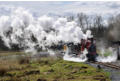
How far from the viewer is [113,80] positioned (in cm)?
1331

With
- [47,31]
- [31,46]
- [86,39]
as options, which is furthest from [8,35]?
[86,39]

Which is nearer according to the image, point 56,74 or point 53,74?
point 56,74

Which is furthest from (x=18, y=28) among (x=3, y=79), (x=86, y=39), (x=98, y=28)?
(x=98, y=28)

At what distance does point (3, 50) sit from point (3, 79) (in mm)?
46269

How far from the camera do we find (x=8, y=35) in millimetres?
53031

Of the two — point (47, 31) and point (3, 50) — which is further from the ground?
point (47, 31)

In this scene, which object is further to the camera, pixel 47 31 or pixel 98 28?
pixel 98 28

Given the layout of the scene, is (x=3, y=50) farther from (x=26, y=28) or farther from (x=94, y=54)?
(x=94, y=54)

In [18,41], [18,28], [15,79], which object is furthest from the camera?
[18,41]

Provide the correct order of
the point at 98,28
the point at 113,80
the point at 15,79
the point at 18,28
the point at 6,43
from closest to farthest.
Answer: the point at 113,80 < the point at 15,79 < the point at 18,28 < the point at 6,43 < the point at 98,28

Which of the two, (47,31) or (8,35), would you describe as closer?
(47,31)

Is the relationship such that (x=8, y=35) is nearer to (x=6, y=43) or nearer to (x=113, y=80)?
(x=6, y=43)

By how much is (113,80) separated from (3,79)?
836cm

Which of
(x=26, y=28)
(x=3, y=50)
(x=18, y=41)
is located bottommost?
(x=3, y=50)
